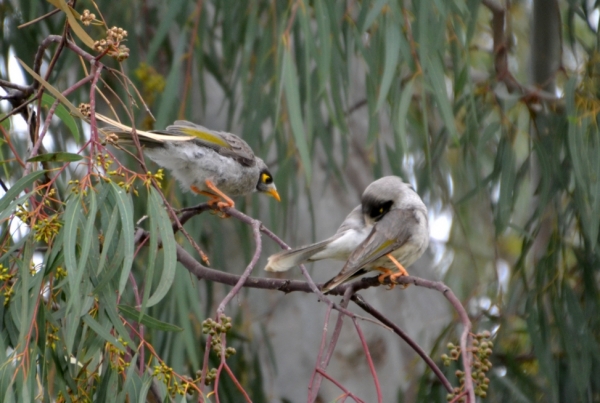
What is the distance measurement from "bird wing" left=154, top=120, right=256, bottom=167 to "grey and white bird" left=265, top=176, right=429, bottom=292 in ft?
2.71

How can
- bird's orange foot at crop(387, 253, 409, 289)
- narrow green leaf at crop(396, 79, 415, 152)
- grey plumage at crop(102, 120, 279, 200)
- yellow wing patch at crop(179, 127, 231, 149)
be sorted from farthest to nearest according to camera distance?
grey plumage at crop(102, 120, 279, 200) → yellow wing patch at crop(179, 127, 231, 149) → narrow green leaf at crop(396, 79, 415, 152) → bird's orange foot at crop(387, 253, 409, 289)

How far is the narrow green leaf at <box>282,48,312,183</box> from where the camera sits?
3018 mm

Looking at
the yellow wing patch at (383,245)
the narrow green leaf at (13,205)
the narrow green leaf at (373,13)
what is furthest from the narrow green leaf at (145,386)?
the narrow green leaf at (373,13)

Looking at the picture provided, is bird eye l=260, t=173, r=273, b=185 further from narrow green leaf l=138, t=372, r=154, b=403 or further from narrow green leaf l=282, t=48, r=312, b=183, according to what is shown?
narrow green leaf l=138, t=372, r=154, b=403

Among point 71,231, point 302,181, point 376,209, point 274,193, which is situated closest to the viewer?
point 71,231

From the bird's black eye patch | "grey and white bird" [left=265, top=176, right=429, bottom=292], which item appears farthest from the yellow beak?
the bird's black eye patch

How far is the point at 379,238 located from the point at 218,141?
1.18 meters

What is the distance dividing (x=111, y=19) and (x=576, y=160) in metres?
2.81

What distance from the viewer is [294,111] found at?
3064mm

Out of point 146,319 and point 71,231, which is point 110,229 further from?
point 146,319

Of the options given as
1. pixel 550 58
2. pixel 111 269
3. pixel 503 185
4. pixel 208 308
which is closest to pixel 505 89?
pixel 550 58

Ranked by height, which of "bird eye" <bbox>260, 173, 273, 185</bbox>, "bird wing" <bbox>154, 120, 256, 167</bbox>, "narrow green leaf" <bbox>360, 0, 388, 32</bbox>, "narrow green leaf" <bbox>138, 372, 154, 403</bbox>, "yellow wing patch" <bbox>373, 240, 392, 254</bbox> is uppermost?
"narrow green leaf" <bbox>360, 0, 388, 32</bbox>

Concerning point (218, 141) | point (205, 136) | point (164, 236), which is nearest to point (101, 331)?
point (164, 236)

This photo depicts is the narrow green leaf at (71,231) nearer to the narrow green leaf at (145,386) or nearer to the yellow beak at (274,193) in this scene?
the narrow green leaf at (145,386)
